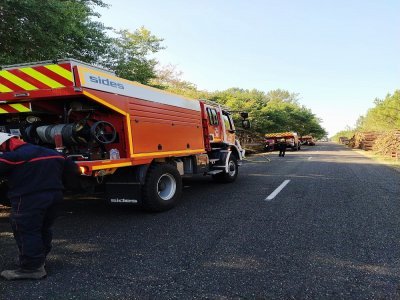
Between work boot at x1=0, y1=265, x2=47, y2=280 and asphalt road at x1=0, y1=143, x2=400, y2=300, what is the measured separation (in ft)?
0.22

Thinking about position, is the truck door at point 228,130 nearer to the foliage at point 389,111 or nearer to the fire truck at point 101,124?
the fire truck at point 101,124

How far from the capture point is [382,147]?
28.1 m

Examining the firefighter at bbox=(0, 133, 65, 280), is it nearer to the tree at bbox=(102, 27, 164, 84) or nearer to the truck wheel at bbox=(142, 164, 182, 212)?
the truck wheel at bbox=(142, 164, 182, 212)

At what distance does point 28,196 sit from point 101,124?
2686mm

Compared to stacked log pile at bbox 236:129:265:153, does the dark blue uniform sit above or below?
below

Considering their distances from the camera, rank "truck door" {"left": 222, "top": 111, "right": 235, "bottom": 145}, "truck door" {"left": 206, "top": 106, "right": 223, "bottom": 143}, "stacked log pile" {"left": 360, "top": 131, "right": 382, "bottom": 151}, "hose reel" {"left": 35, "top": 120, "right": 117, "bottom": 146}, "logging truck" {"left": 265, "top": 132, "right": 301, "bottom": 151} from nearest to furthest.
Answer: "hose reel" {"left": 35, "top": 120, "right": 117, "bottom": 146} → "truck door" {"left": 206, "top": 106, "right": 223, "bottom": 143} → "truck door" {"left": 222, "top": 111, "right": 235, "bottom": 145} → "logging truck" {"left": 265, "top": 132, "right": 301, "bottom": 151} → "stacked log pile" {"left": 360, "top": 131, "right": 382, "bottom": 151}

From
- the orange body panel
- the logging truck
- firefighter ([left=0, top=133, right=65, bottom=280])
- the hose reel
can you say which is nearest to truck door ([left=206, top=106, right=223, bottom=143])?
the orange body panel

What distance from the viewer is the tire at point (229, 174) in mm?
10719

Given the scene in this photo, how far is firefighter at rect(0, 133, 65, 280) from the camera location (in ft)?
11.9

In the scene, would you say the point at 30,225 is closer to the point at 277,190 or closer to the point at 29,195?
the point at 29,195

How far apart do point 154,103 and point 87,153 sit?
1.82 m

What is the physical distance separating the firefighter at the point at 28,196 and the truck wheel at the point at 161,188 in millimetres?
2816

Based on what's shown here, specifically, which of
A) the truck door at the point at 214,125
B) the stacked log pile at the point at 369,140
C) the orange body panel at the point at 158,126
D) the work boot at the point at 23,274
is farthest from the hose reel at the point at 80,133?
the stacked log pile at the point at 369,140

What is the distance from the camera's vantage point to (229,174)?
10805 millimetres
